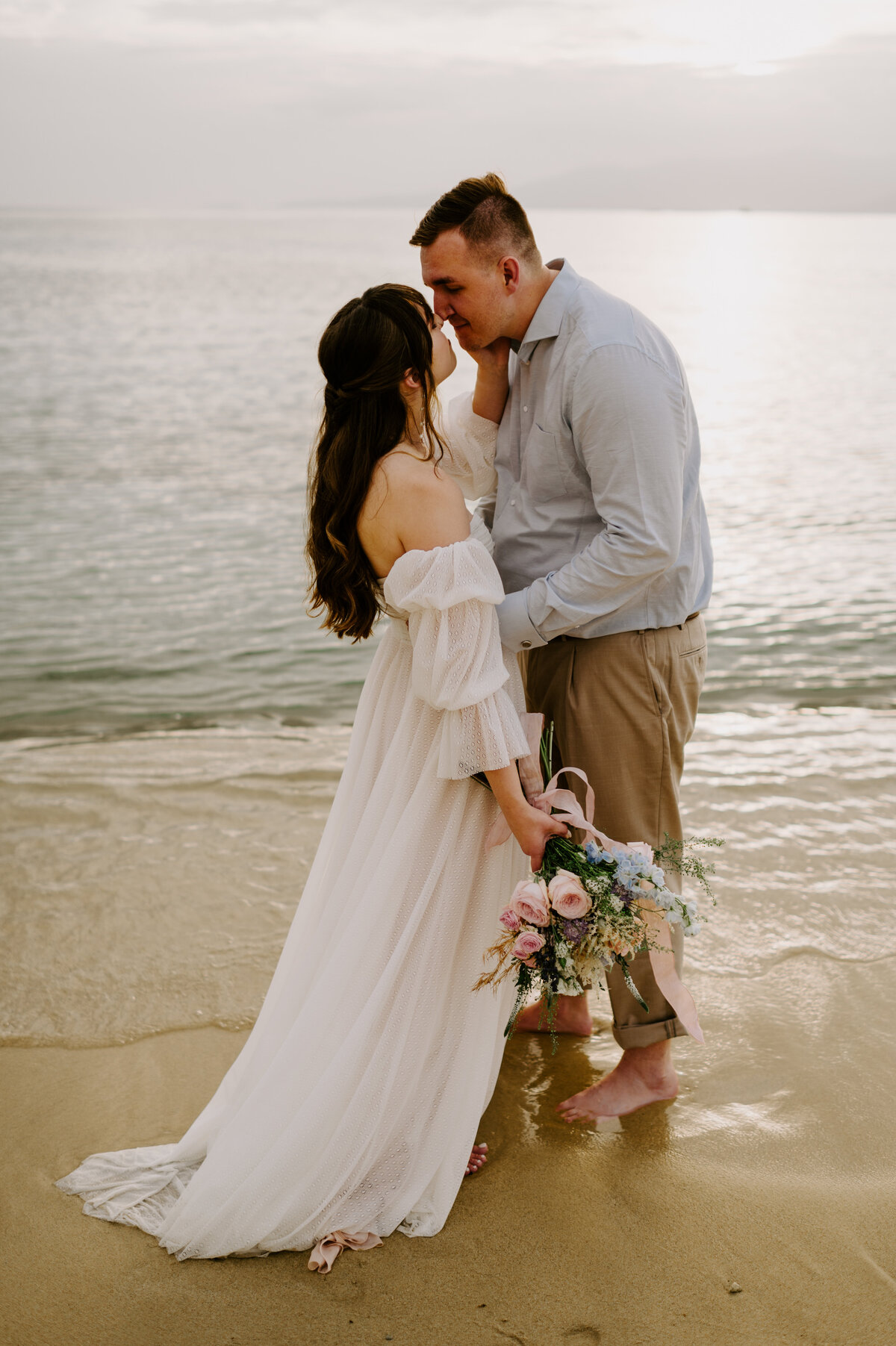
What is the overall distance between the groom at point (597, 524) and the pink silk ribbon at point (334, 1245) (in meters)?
0.78

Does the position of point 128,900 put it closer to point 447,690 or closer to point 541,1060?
point 541,1060

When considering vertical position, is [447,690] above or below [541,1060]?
above

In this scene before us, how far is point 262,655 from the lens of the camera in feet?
27.1

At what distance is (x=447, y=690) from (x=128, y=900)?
2.53 meters

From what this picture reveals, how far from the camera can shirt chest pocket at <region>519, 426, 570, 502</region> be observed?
2.83m

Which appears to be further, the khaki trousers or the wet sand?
the khaki trousers

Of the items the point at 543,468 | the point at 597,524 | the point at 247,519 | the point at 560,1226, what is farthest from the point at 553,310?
the point at 247,519

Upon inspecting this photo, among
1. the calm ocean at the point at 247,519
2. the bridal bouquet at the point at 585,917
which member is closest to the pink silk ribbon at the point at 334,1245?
the bridal bouquet at the point at 585,917

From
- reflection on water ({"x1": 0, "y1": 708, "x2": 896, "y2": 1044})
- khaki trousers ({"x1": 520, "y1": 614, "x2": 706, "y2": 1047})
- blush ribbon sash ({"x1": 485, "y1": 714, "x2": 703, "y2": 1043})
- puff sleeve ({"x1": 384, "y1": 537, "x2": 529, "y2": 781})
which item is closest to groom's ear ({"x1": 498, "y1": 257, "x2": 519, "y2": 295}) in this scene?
puff sleeve ({"x1": 384, "y1": 537, "x2": 529, "y2": 781})

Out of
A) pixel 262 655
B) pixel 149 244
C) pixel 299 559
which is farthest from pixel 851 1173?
pixel 149 244

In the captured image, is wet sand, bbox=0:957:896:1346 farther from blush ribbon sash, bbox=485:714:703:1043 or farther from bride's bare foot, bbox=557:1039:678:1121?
blush ribbon sash, bbox=485:714:703:1043

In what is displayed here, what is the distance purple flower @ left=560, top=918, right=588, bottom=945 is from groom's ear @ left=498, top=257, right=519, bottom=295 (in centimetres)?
157

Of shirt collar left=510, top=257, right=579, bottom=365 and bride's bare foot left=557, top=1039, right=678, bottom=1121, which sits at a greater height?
shirt collar left=510, top=257, right=579, bottom=365

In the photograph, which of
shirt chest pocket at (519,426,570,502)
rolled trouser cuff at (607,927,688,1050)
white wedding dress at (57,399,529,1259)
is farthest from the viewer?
Answer: rolled trouser cuff at (607,927,688,1050)
